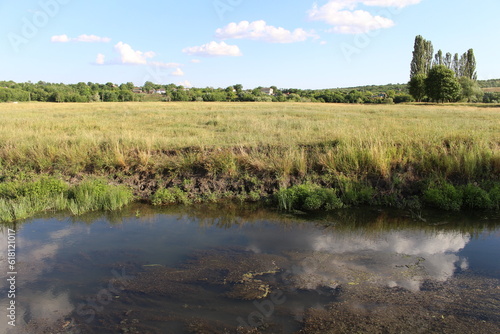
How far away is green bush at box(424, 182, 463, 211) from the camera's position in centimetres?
920

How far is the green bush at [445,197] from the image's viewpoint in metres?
9.20

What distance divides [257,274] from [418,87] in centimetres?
6687

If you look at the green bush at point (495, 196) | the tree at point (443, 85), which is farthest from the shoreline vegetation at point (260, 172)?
the tree at point (443, 85)

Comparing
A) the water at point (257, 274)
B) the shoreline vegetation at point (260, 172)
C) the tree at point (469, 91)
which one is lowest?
the water at point (257, 274)

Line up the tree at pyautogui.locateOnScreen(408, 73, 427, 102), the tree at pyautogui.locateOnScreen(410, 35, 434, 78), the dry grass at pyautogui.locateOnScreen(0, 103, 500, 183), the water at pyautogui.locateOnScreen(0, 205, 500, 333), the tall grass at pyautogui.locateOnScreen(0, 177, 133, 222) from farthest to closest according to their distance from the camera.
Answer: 1. the tree at pyautogui.locateOnScreen(410, 35, 434, 78)
2. the tree at pyautogui.locateOnScreen(408, 73, 427, 102)
3. the dry grass at pyautogui.locateOnScreen(0, 103, 500, 183)
4. the tall grass at pyautogui.locateOnScreen(0, 177, 133, 222)
5. the water at pyautogui.locateOnScreen(0, 205, 500, 333)

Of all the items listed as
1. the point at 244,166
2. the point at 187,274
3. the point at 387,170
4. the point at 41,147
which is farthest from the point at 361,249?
the point at 41,147

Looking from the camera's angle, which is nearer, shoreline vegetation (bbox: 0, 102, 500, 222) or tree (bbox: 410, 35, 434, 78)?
shoreline vegetation (bbox: 0, 102, 500, 222)

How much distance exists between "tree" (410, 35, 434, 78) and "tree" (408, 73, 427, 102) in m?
6.11

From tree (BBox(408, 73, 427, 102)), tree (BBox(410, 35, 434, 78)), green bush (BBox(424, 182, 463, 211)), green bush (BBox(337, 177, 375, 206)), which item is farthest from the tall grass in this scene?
tree (BBox(410, 35, 434, 78))

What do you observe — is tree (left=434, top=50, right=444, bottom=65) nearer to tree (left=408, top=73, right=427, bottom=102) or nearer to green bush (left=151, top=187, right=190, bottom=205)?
tree (left=408, top=73, right=427, bottom=102)

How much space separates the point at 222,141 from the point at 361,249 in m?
7.42

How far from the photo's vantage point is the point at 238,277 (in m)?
5.85

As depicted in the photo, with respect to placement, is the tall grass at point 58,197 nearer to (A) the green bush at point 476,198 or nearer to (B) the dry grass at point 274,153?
(B) the dry grass at point 274,153

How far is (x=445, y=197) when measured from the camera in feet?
30.5
